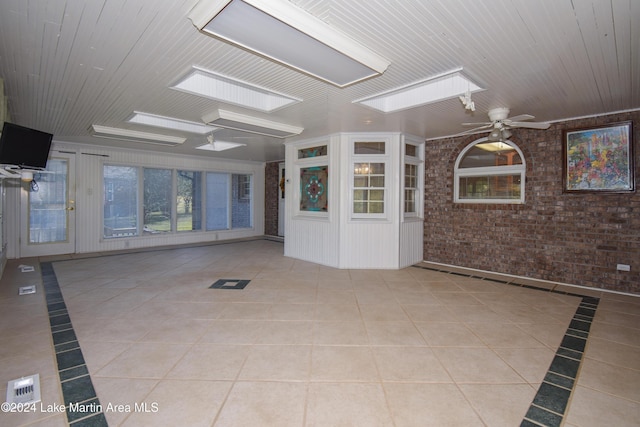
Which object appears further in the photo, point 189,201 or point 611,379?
point 189,201

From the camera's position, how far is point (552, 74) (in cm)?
304

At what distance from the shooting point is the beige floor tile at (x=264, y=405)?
179 centimetres

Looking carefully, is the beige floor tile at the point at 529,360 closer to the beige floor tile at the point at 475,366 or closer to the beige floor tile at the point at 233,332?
the beige floor tile at the point at 475,366

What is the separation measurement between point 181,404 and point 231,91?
11.3 feet

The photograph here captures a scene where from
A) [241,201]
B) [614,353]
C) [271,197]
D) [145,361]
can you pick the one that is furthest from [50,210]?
[614,353]

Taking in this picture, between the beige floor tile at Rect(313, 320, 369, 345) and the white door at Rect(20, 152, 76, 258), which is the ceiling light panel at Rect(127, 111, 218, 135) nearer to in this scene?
the white door at Rect(20, 152, 76, 258)

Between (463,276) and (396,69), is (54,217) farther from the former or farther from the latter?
(463,276)

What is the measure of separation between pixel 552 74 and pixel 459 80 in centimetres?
89

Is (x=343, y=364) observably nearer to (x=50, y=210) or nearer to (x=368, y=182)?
(x=368, y=182)

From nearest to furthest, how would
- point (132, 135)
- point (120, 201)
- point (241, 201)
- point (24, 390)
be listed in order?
point (24, 390)
point (132, 135)
point (120, 201)
point (241, 201)

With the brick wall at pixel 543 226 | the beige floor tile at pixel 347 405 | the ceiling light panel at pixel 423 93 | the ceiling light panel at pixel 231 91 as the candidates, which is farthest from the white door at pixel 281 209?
the beige floor tile at pixel 347 405

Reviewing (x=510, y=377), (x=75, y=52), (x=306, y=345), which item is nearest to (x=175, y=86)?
(x=75, y=52)

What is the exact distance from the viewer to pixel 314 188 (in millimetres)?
6273

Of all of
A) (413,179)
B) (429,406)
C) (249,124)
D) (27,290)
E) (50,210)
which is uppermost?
(249,124)
